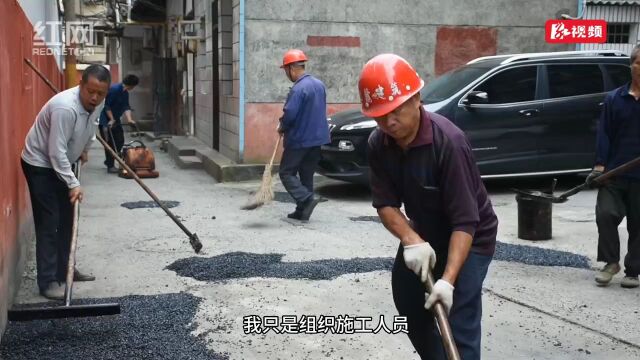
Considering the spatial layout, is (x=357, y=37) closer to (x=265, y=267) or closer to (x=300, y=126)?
(x=300, y=126)

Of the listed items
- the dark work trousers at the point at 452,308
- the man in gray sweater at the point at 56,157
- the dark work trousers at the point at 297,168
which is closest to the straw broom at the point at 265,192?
the dark work trousers at the point at 297,168

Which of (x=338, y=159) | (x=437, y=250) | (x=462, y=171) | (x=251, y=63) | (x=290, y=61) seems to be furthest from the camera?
(x=251, y=63)

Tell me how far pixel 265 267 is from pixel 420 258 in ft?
10.5

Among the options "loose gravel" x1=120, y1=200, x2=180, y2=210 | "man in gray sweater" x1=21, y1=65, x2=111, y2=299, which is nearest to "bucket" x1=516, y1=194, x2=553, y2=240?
"man in gray sweater" x1=21, y1=65, x2=111, y2=299

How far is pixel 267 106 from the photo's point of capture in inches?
452

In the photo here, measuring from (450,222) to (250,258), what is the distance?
3447mm

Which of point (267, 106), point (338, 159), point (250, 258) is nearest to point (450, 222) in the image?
point (250, 258)

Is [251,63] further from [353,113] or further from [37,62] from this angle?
[37,62]

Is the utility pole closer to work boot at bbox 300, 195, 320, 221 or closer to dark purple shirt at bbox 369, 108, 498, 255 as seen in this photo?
work boot at bbox 300, 195, 320, 221

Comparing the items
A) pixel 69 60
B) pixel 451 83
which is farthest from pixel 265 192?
pixel 69 60

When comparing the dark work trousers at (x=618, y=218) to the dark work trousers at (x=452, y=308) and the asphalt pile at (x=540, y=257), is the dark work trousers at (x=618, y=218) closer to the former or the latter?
the asphalt pile at (x=540, y=257)

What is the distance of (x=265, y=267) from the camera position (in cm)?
585

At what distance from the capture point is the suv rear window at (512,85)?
9.46 metres

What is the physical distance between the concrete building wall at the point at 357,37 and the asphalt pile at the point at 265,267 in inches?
221
